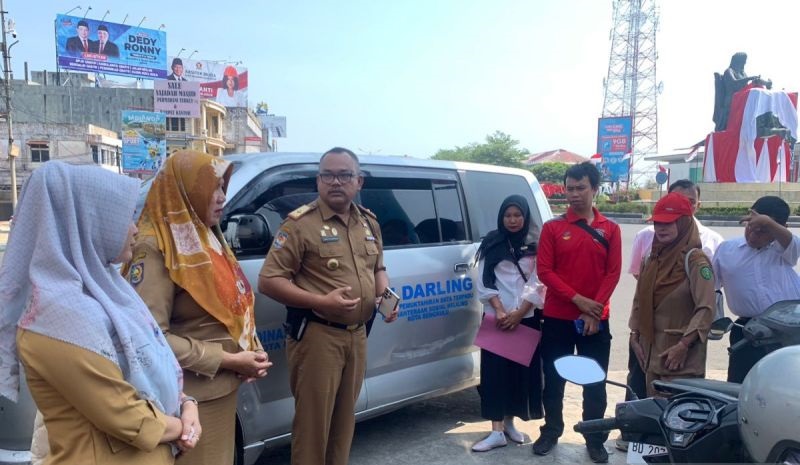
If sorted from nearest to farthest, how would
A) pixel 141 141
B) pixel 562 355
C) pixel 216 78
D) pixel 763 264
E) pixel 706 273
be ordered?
pixel 706 273 → pixel 763 264 → pixel 562 355 → pixel 141 141 → pixel 216 78

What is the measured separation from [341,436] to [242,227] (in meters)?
1.16

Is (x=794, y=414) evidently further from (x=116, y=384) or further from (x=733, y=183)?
(x=733, y=183)

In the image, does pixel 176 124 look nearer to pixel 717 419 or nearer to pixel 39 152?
pixel 39 152

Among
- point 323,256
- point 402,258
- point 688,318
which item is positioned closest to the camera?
point 323,256

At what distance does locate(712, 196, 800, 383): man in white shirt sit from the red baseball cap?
55 centimetres

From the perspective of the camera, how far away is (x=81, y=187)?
1485 mm

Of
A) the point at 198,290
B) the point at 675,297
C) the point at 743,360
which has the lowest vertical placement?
the point at 743,360

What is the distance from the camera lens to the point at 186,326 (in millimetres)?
2131

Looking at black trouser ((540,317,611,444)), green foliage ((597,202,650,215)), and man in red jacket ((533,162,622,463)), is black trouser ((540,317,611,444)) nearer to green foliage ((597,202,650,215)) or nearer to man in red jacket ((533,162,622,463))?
man in red jacket ((533,162,622,463))

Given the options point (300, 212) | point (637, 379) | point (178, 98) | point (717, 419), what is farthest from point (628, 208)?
point (717, 419)

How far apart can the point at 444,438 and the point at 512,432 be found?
46 cm

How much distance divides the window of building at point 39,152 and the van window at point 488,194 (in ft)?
131

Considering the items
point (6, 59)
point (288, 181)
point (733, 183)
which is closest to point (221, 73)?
point (6, 59)

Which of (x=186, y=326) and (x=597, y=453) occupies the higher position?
(x=186, y=326)
